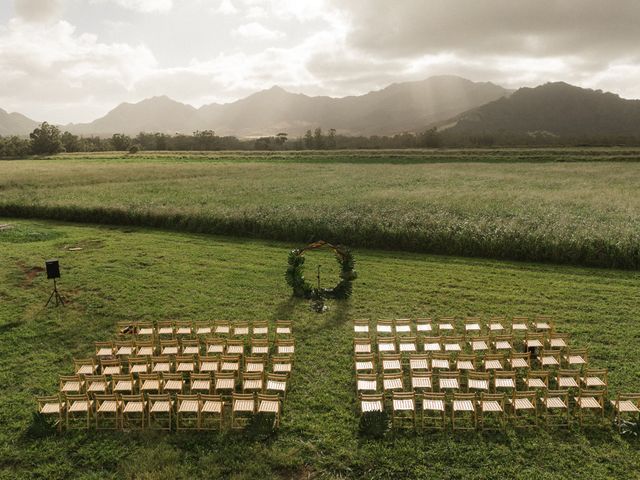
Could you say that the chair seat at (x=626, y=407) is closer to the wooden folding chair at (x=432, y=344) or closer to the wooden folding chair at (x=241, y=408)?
the wooden folding chair at (x=432, y=344)

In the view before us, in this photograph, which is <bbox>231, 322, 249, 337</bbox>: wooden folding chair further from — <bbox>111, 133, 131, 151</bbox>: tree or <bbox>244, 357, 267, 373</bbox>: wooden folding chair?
<bbox>111, 133, 131, 151</bbox>: tree

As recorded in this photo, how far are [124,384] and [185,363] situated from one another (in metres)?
1.90

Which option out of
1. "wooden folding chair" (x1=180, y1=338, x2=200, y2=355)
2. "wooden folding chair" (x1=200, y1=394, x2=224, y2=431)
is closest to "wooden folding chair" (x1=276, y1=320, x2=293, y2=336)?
"wooden folding chair" (x1=180, y1=338, x2=200, y2=355)

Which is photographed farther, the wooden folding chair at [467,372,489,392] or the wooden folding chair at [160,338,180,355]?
the wooden folding chair at [160,338,180,355]

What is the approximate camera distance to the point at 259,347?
53.9 feet

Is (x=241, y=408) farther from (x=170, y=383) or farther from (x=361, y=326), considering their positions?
(x=361, y=326)

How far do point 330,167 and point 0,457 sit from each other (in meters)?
68.2

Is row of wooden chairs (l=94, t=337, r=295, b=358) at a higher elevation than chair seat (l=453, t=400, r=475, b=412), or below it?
higher

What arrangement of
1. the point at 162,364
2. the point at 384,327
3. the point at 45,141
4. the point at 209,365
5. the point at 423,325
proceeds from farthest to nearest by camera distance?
the point at 45,141 → the point at 423,325 → the point at 384,327 → the point at 162,364 → the point at 209,365

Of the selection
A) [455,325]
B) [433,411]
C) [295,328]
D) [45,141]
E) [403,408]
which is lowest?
[433,411]

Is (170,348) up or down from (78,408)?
down

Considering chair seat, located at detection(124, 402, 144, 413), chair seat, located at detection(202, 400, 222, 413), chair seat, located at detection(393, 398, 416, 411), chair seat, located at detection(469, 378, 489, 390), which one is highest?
chair seat, located at detection(124, 402, 144, 413)

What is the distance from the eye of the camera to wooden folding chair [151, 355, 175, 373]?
579 inches

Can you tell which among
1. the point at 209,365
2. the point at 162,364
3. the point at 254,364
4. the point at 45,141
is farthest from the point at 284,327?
the point at 45,141
